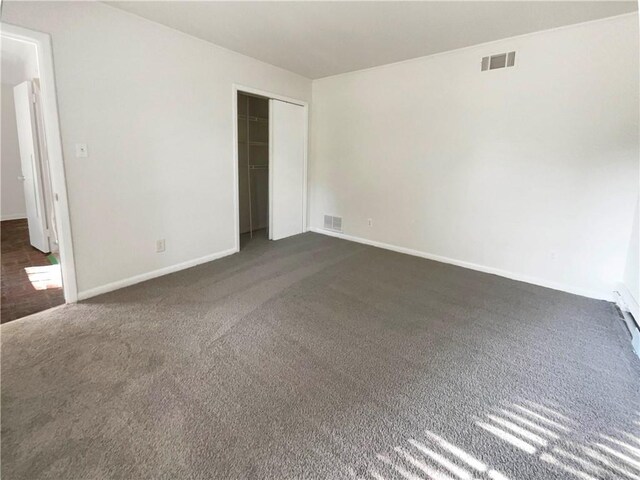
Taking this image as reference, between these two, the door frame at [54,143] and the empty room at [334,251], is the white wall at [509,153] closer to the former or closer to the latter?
the empty room at [334,251]

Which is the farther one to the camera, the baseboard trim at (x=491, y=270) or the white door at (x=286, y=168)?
the white door at (x=286, y=168)

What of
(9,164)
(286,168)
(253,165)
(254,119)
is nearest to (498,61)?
(286,168)

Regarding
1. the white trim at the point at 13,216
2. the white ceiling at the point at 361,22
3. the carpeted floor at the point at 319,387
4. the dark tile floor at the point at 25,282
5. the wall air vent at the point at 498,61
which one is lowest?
the carpeted floor at the point at 319,387

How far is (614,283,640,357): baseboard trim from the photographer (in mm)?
2442

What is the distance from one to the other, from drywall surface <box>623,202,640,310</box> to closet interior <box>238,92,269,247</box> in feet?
14.2

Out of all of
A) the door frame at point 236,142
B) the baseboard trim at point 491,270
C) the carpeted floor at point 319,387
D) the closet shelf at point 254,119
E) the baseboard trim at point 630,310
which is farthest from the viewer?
the closet shelf at point 254,119

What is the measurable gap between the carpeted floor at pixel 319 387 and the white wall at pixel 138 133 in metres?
0.58

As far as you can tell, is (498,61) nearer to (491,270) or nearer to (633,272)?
(491,270)

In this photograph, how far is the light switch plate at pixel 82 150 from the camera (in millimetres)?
2789

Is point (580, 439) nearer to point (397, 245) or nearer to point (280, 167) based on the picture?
point (397, 245)

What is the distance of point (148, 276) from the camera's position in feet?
11.4

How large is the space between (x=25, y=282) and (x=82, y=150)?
1.62 metres

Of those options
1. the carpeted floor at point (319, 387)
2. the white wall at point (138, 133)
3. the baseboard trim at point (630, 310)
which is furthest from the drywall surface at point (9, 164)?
the baseboard trim at point (630, 310)

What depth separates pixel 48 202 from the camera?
398 centimetres
